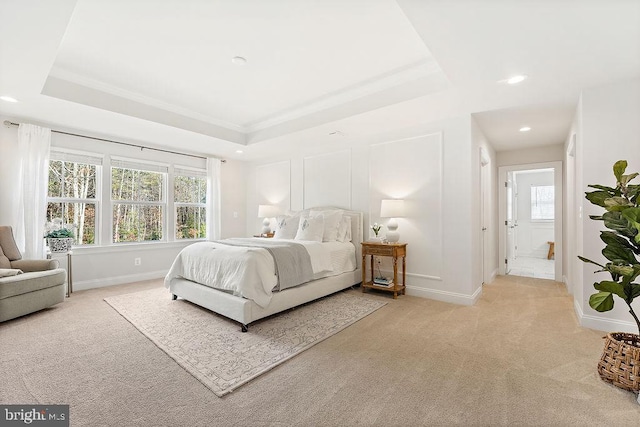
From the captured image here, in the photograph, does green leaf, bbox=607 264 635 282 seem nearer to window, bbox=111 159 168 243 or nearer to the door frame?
the door frame

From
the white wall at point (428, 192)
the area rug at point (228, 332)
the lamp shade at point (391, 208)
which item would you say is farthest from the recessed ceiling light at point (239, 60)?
the area rug at point (228, 332)

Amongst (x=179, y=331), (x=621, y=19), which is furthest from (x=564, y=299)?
(x=179, y=331)

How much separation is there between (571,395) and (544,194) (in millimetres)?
7769

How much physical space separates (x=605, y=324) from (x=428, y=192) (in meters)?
2.17

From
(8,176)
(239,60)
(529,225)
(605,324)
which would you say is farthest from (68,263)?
(529,225)

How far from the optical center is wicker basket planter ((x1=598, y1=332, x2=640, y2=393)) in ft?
5.72

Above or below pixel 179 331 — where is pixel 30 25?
above

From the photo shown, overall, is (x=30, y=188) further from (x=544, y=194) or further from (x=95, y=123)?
(x=544, y=194)

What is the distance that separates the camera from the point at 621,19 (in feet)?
6.00

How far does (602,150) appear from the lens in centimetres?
275

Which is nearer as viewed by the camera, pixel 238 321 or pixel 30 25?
pixel 30 25

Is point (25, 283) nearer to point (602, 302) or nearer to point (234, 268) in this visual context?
point (234, 268)

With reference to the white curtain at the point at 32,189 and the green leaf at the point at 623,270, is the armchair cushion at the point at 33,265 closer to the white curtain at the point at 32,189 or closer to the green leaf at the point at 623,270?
the white curtain at the point at 32,189

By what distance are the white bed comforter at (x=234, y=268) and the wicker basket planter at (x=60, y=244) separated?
163 cm
